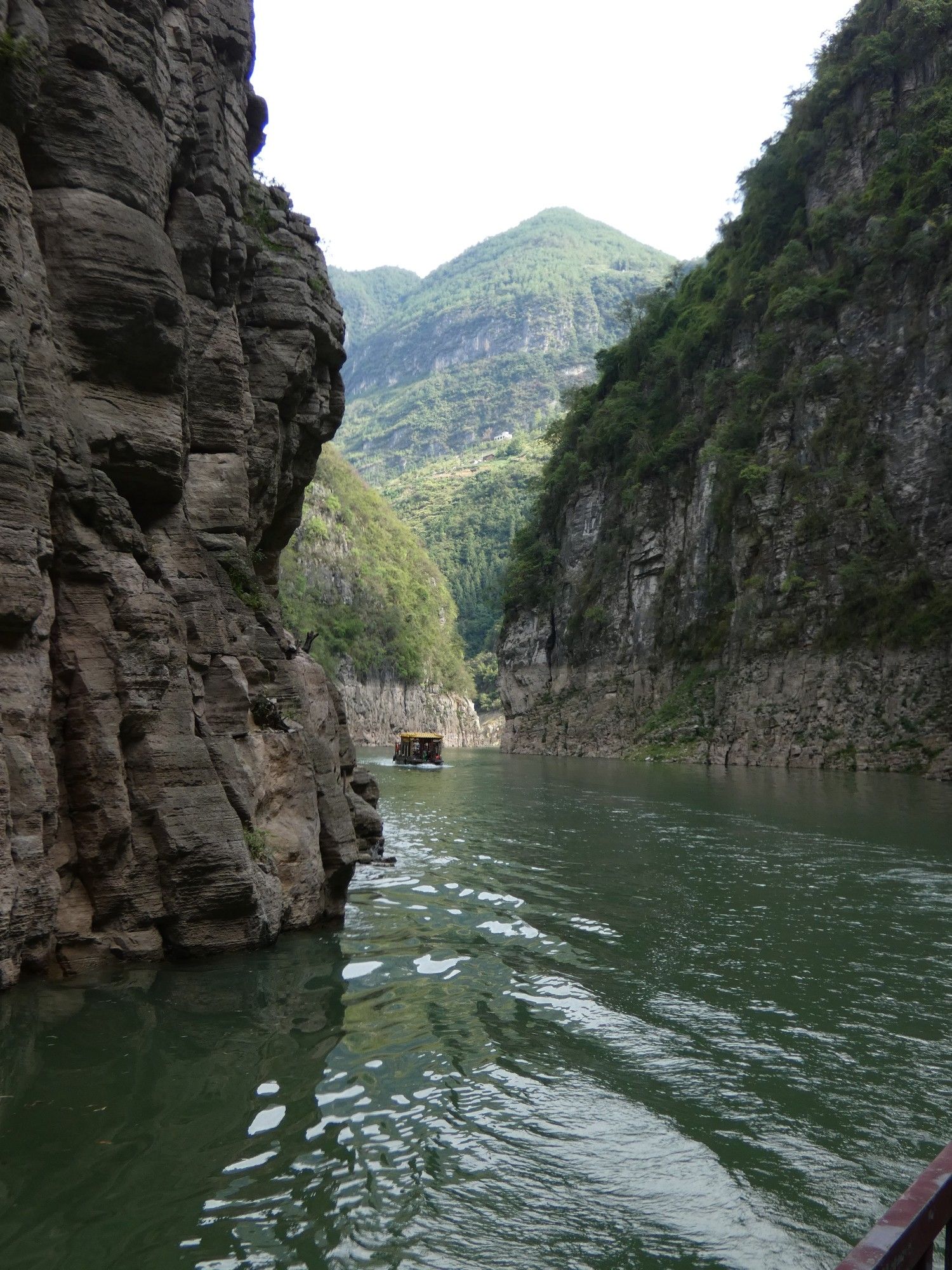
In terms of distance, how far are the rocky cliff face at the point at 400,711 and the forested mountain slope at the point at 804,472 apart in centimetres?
4162

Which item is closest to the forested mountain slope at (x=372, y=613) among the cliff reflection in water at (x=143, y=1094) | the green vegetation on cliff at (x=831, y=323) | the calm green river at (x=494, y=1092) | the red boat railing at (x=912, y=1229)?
the green vegetation on cliff at (x=831, y=323)

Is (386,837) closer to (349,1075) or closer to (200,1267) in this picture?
(349,1075)

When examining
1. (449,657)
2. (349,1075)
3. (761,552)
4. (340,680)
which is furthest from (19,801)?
(449,657)

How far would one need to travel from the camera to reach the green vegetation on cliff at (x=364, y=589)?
116 meters

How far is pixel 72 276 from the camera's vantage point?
10.8m

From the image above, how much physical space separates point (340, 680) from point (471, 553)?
8213 cm

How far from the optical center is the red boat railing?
2.32m

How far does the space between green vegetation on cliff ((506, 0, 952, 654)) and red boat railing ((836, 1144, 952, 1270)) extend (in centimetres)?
4291

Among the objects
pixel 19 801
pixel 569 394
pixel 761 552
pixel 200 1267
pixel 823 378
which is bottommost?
pixel 200 1267

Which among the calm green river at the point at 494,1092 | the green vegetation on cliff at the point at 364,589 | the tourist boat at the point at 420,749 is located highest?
the green vegetation on cliff at the point at 364,589

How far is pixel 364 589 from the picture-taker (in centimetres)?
12838

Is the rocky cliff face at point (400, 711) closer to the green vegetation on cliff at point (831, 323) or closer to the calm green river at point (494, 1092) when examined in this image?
the green vegetation on cliff at point (831, 323)

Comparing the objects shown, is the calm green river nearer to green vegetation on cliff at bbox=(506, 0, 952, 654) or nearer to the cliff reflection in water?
the cliff reflection in water

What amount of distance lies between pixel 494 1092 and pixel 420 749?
51.1 m
